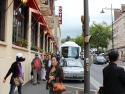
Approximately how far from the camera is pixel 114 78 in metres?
4.09

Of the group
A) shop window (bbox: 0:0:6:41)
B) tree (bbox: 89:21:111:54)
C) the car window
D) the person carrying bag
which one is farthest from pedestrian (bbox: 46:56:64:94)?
tree (bbox: 89:21:111:54)

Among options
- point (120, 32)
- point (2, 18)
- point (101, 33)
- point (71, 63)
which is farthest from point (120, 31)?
point (2, 18)

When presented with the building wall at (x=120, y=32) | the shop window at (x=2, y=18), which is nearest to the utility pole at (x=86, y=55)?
the shop window at (x=2, y=18)

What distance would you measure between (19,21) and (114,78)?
973 centimetres

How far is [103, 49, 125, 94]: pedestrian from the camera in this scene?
13.3ft

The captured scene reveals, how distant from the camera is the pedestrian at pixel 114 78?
13.3 feet

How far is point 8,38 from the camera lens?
9.28m

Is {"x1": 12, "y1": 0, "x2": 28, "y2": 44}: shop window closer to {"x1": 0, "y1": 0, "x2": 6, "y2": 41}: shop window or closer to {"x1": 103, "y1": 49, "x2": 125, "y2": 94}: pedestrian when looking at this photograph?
{"x1": 0, "y1": 0, "x2": 6, "y2": 41}: shop window

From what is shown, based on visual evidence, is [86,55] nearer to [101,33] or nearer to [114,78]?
[114,78]

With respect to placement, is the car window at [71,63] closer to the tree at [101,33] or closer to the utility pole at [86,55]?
the utility pole at [86,55]

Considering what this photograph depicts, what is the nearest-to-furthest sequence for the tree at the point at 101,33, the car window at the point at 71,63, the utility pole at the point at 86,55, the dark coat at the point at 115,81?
the dark coat at the point at 115,81 → the utility pole at the point at 86,55 → the car window at the point at 71,63 → the tree at the point at 101,33

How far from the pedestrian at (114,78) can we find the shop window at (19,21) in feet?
26.4

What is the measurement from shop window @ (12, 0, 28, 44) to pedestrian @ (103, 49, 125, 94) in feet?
26.4

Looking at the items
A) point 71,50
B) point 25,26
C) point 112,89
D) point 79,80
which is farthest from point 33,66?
point 71,50
